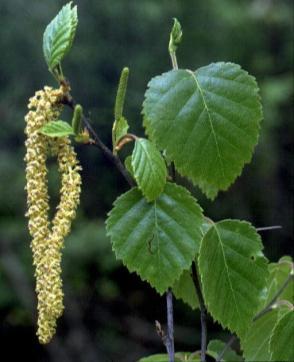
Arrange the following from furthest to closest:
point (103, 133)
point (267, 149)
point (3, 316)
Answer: point (267, 149) < point (103, 133) < point (3, 316)

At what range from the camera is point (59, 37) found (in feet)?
3.43

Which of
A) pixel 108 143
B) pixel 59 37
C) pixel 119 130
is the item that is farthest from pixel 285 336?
pixel 108 143

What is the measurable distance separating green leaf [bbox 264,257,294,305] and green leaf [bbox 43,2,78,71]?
610 mm

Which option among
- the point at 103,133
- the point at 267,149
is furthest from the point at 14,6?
the point at 267,149

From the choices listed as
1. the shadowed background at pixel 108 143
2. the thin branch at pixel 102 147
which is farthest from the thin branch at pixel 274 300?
the shadowed background at pixel 108 143

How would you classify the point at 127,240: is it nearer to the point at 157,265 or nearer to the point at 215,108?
the point at 157,265

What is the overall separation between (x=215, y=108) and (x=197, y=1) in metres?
7.08

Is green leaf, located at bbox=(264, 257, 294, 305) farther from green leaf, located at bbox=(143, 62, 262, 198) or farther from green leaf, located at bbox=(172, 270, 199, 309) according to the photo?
green leaf, located at bbox=(143, 62, 262, 198)

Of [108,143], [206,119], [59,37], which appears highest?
[59,37]

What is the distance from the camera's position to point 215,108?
108cm

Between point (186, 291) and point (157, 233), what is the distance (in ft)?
0.67

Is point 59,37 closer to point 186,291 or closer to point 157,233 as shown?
point 157,233

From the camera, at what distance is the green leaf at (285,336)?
1.19 meters

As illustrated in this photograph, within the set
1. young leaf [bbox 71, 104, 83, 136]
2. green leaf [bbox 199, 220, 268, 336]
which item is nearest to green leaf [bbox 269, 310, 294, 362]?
green leaf [bbox 199, 220, 268, 336]
